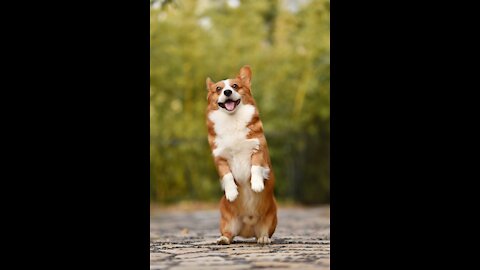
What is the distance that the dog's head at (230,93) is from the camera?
4.89m

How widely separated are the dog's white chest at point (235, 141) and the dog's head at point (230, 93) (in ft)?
0.19

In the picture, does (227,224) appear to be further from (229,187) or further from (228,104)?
(228,104)

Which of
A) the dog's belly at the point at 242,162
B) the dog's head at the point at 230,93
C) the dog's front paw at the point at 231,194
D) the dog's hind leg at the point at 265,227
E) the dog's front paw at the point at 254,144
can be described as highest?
the dog's head at the point at 230,93

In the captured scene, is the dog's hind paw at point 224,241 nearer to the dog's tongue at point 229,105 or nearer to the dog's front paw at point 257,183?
the dog's front paw at point 257,183

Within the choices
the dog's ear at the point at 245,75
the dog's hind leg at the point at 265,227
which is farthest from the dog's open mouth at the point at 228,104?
the dog's hind leg at the point at 265,227

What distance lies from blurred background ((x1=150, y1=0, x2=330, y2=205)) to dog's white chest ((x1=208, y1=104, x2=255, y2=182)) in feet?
25.7

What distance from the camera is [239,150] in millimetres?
4953

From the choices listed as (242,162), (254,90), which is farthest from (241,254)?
(254,90)

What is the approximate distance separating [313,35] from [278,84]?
4.46 ft

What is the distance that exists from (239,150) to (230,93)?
46 centimetres
